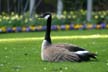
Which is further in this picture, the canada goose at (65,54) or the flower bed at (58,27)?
the flower bed at (58,27)

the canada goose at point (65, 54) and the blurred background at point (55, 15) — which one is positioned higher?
the canada goose at point (65, 54)

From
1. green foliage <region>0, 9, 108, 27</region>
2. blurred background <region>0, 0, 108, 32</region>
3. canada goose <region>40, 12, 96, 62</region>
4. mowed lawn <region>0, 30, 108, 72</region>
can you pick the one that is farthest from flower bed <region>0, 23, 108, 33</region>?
canada goose <region>40, 12, 96, 62</region>

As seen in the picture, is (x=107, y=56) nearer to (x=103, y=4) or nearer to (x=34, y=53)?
(x=34, y=53)

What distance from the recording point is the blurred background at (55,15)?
74.5ft

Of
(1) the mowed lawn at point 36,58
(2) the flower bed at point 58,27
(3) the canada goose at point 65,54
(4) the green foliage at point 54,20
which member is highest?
(3) the canada goose at point 65,54

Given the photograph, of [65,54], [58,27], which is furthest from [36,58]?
[58,27]

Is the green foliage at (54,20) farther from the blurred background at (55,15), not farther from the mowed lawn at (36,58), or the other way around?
the mowed lawn at (36,58)

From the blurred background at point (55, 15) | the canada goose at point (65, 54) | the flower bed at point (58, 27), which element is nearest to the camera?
the canada goose at point (65, 54)

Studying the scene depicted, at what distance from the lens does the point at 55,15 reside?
25.0 m

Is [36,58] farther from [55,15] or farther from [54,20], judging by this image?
[55,15]

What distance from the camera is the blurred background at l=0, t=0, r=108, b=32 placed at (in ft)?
74.5

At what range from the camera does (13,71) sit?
1026cm

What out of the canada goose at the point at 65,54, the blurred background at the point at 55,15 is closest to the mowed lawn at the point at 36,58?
the canada goose at the point at 65,54

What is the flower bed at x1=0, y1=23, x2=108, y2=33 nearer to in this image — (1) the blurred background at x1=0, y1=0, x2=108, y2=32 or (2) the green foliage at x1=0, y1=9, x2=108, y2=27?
(1) the blurred background at x1=0, y1=0, x2=108, y2=32
